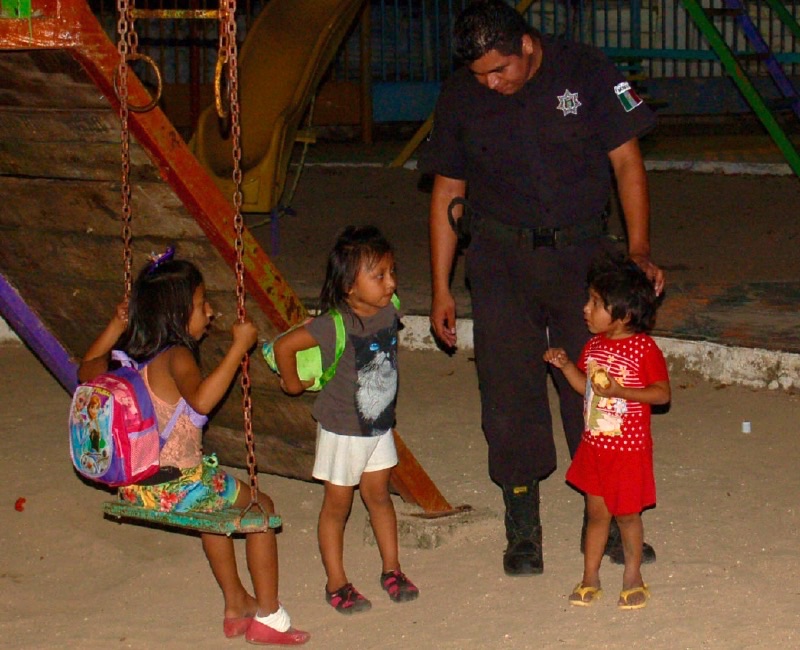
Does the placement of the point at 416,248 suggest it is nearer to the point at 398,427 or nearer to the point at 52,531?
the point at 398,427

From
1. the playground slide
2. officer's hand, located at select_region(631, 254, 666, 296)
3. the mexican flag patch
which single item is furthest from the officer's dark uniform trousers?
the playground slide

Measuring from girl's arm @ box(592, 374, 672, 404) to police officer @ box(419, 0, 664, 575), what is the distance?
398 mm

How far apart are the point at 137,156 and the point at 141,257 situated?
1.98 ft

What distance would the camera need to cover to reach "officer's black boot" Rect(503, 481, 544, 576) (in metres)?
4.68

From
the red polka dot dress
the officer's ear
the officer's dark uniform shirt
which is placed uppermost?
the officer's ear

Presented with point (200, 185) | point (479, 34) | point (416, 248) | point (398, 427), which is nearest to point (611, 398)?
point (479, 34)

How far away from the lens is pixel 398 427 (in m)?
6.59

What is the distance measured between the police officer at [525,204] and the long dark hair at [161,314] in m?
1.04

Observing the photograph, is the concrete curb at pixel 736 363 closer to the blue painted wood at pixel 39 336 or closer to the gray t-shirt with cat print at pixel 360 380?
the gray t-shirt with cat print at pixel 360 380

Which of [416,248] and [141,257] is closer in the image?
[141,257]

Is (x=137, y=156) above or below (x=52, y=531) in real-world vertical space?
above

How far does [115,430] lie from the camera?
3.84 m

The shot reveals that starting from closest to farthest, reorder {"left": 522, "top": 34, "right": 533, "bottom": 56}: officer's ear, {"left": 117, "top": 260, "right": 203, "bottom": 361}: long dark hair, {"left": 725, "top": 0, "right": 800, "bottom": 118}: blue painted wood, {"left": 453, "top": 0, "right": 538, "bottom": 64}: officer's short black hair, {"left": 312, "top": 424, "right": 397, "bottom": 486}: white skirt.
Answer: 1. {"left": 117, "top": 260, "right": 203, "bottom": 361}: long dark hair
2. {"left": 453, "top": 0, "right": 538, "bottom": 64}: officer's short black hair
3. {"left": 522, "top": 34, "right": 533, "bottom": 56}: officer's ear
4. {"left": 312, "top": 424, "right": 397, "bottom": 486}: white skirt
5. {"left": 725, "top": 0, "right": 800, "bottom": 118}: blue painted wood

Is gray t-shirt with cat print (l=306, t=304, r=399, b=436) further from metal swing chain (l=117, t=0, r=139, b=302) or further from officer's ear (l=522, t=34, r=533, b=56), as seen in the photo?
officer's ear (l=522, t=34, r=533, b=56)
